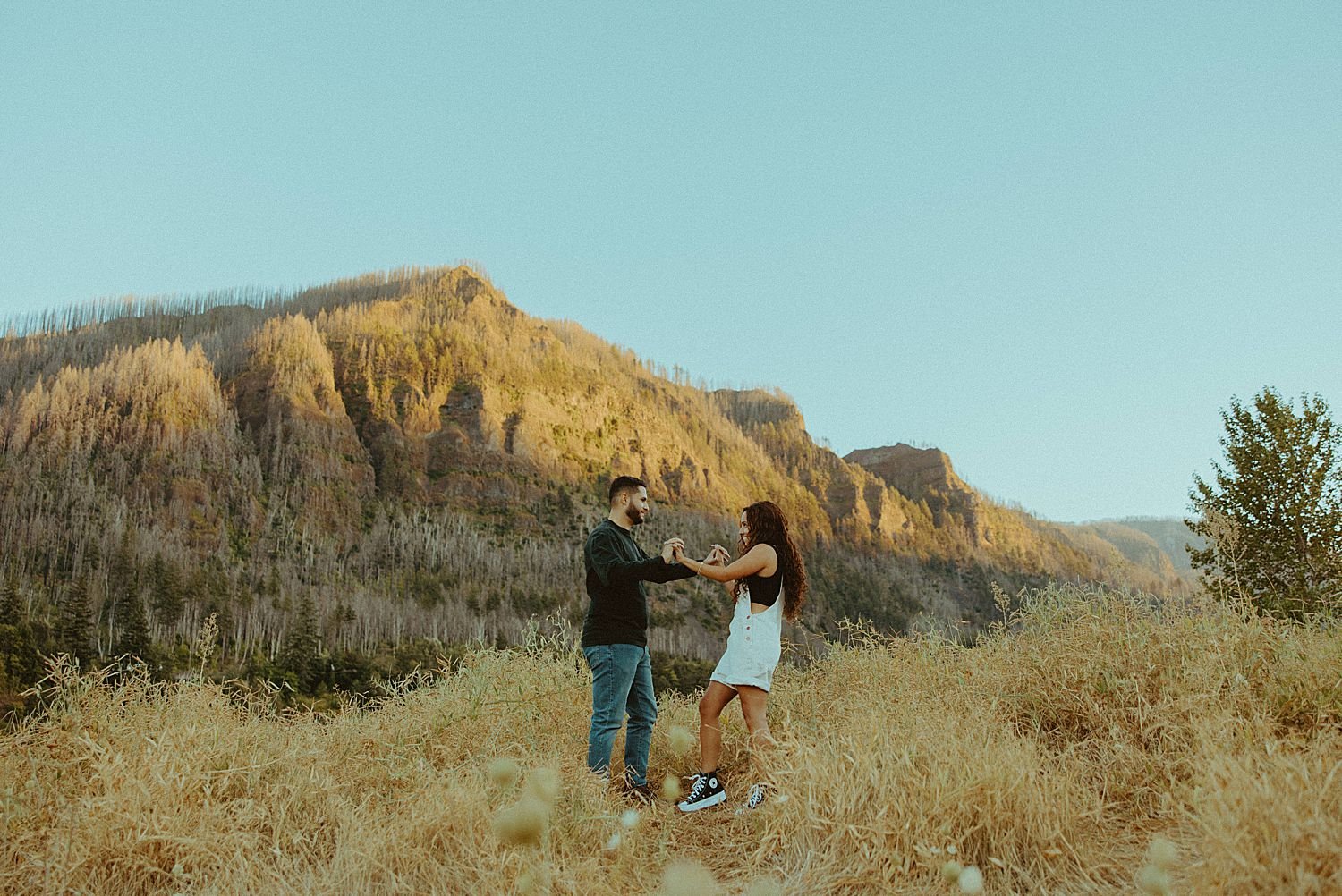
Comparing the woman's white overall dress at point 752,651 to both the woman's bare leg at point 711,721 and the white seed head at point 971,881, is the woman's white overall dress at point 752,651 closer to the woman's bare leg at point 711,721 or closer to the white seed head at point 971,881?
the woman's bare leg at point 711,721

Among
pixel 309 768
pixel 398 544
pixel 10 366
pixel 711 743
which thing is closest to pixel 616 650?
pixel 711 743

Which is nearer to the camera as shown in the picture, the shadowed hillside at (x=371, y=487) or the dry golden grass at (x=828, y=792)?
the dry golden grass at (x=828, y=792)

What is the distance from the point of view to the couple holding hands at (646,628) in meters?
4.55

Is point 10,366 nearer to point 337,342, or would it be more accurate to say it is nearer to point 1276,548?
point 337,342

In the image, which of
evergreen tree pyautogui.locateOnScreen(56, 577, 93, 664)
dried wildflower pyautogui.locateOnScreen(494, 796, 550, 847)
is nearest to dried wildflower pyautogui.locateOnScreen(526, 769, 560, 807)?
dried wildflower pyautogui.locateOnScreen(494, 796, 550, 847)

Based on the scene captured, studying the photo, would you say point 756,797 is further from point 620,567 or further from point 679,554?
point 620,567

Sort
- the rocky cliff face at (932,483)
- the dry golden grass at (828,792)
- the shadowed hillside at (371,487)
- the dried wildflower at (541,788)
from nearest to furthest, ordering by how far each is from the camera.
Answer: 1. the dried wildflower at (541,788)
2. the dry golden grass at (828,792)
3. the shadowed hillside at (371,487)
4. the rocky cliff face at (932,483)

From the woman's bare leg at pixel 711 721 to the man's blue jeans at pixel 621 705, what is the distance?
48 cm

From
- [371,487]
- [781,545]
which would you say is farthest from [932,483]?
[781,545]

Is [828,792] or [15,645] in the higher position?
[828,792]

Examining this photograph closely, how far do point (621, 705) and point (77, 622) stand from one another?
5890cm

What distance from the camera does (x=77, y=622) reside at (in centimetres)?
4988

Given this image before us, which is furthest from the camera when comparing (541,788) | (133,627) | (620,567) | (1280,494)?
(133,627)

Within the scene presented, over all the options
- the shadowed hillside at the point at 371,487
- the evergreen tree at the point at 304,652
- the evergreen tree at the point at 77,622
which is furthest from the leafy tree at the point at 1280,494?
the evergreen tree at the point at 77,622
